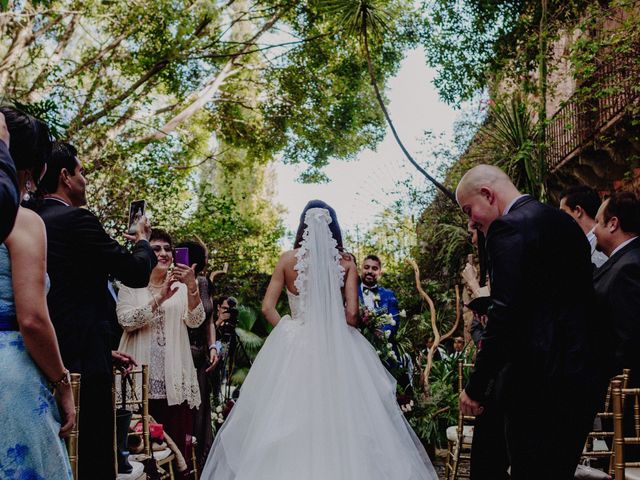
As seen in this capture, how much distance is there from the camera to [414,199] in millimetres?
14102

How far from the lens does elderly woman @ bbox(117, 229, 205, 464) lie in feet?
15.6

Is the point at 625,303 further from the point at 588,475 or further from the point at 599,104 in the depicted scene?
the point at 599,104

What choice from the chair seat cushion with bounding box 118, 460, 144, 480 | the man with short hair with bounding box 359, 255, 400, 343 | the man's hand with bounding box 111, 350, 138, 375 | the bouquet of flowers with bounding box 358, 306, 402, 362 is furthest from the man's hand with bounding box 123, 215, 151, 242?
the man with short hair with bounding box 359, 255, 400, 343

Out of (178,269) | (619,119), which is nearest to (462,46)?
(619,119)

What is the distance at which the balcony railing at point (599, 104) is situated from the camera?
26.4ft

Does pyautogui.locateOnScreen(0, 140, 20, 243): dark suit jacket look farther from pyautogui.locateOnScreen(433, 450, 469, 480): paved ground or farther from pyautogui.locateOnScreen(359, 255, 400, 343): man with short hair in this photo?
pyautogui.locateOnScreen(359, 255, 400, 343): man with short hair

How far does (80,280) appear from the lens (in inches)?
115

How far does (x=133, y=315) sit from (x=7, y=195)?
11.8 feet

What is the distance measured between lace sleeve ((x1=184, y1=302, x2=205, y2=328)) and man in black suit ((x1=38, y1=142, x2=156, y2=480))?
2.11m

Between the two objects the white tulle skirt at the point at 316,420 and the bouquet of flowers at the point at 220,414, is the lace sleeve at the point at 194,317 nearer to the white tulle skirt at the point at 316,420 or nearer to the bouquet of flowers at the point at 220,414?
the white tulle skirt at the point at 316,420

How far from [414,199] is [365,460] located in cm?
1057

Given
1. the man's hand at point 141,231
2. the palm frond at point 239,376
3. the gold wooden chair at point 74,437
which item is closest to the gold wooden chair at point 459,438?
the man's hand at point 141,231

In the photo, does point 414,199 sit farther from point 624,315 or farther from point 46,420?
point 46,420

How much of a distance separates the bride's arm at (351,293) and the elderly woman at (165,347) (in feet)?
3.82
